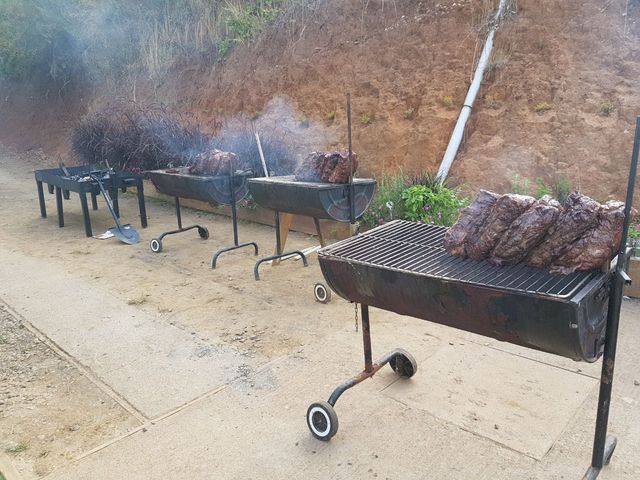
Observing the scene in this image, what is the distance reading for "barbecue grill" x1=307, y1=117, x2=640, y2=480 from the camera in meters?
2.03

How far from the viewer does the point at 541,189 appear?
5684mm

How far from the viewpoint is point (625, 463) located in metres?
2.50

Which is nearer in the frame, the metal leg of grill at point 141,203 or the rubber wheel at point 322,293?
the rubber wheel at point 322,293

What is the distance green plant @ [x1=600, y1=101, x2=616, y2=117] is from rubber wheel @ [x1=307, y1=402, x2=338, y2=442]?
521 cm

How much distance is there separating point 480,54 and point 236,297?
197 inches

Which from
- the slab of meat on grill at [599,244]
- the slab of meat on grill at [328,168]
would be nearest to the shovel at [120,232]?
the slab of meat on grill at [328,168]

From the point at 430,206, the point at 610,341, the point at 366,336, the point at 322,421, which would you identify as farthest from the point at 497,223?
the point at 430,206

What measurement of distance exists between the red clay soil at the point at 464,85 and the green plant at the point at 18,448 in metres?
5.40

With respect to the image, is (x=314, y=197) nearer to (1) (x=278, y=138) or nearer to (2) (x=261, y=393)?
(2) (x=261, y=393)

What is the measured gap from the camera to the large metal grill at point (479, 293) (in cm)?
203

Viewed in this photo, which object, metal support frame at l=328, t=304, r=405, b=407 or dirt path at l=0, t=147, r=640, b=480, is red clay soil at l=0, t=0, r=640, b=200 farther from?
metal support frame at l=328, t=304, r=405, b=407

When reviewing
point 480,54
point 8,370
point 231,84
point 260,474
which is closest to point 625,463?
point 260,474

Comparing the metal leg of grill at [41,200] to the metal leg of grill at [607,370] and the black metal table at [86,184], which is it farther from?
the metal leg of grill at [607,370]

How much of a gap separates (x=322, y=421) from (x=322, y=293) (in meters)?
1.94
